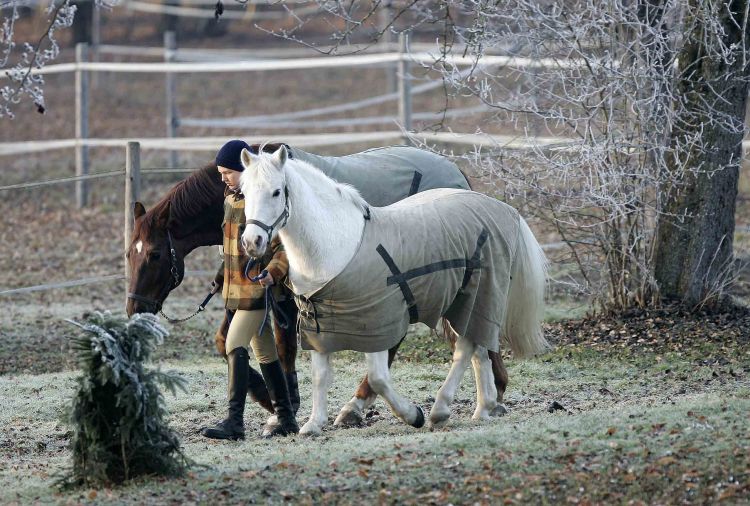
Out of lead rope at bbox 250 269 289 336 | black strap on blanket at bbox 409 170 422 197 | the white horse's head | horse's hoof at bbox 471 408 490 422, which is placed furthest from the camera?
black strap on blanket at bbox 409 170 422 197

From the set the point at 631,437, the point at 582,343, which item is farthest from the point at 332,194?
the point at 582,343

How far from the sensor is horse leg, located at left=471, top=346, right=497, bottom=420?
22.8 feet

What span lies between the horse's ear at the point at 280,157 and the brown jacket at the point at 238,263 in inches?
24.2

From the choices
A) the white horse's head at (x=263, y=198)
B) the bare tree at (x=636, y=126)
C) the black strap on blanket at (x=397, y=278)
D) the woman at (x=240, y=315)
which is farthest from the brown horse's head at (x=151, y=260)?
the bare tree at (x=636, y=126)

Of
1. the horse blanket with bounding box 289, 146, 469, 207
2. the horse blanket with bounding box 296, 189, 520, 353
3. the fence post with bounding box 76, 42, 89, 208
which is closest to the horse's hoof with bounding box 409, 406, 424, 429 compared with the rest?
the horse blanket with bounding box 296, 189, 520, 353

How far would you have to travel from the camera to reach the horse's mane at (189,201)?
691 cm

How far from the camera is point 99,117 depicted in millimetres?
20906

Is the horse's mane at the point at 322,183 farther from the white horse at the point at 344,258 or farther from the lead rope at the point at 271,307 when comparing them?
the lead rope at the point at 271,307

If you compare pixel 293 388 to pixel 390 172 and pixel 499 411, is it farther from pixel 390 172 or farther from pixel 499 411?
pixel 390 172

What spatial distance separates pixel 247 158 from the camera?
592 centimetres

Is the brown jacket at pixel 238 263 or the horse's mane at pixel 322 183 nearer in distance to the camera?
the horse's mane at pixel 322 183

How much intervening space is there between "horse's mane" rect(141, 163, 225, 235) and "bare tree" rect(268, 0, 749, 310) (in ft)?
6.39

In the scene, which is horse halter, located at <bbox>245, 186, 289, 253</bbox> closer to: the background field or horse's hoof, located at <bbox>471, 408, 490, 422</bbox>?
the background field

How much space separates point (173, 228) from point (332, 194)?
3.91 feet
